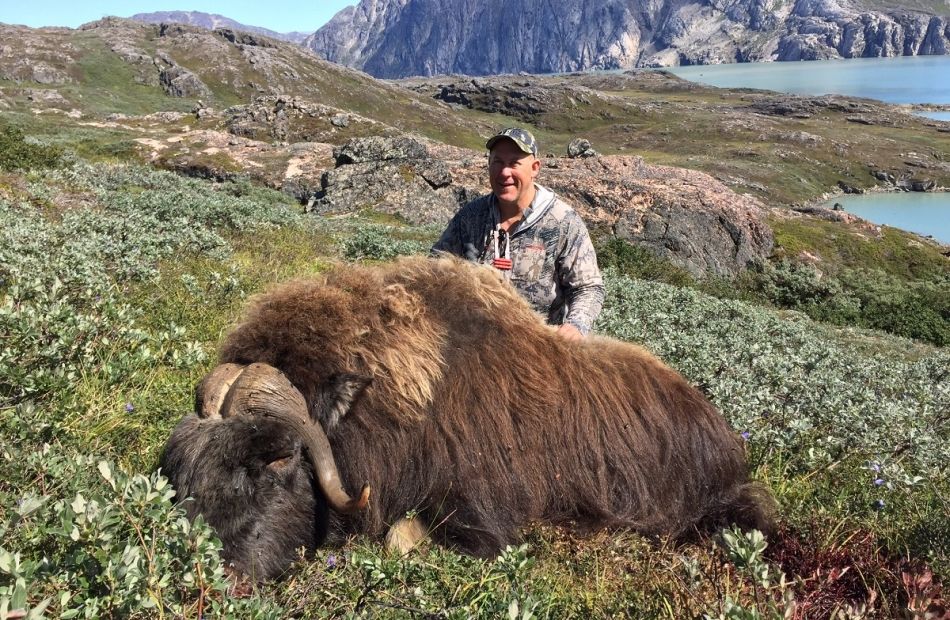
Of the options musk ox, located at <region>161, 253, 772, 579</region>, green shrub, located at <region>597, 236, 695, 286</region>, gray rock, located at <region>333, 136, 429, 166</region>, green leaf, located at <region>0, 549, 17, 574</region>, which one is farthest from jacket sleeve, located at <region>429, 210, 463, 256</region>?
gray rock, located at <region>333, 136, 429, 166</region>

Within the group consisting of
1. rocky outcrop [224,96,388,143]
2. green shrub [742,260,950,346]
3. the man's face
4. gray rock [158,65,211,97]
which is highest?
gray rock [158,65,211,97]

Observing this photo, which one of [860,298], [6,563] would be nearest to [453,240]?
[6,563]

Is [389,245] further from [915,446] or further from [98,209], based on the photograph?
[915,446]

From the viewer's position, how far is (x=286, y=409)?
9.42 ft

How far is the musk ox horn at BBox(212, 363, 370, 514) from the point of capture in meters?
2.83

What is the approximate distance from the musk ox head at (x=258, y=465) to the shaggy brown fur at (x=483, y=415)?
180 mm

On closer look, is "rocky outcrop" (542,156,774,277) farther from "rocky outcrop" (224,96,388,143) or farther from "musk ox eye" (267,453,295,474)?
"rocky outcrop" (224,96,388,143)

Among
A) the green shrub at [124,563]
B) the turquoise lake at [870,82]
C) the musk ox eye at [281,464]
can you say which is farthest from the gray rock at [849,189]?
the turquoise lake at [870,82]

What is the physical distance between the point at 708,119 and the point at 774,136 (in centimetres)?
1519

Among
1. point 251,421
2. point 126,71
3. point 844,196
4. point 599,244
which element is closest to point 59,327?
point 251,421

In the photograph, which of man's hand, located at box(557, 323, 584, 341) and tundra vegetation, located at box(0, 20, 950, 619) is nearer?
tundra vegetation, located at box(0, 20, 950, 619)

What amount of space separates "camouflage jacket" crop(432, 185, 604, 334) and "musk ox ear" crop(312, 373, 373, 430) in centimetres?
188

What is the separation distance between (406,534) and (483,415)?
78 cm

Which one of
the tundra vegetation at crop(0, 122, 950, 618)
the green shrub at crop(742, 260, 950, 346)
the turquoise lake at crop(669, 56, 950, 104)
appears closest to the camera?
the tundra vegetation at crop(0, 122, 950, 618)
